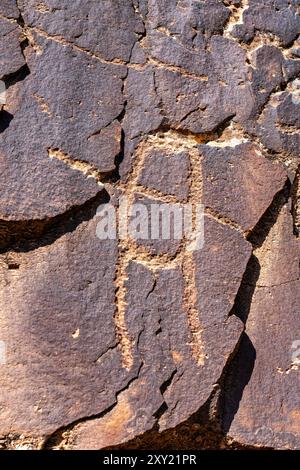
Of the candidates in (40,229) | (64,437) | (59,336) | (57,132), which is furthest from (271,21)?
(64,437)

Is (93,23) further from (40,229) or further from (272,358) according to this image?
(272,358)

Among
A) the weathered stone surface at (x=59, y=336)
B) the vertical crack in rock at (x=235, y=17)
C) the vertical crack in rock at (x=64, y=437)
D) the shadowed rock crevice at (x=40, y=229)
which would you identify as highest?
the vertical crack in rock at (x=235, y=17)

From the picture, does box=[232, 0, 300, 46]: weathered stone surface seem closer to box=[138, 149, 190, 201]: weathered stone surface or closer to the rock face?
the rock face

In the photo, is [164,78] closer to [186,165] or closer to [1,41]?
[186,165]

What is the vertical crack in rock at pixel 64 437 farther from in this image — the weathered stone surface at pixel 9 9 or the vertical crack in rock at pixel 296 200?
the weathered stone surface at pixel 9 9

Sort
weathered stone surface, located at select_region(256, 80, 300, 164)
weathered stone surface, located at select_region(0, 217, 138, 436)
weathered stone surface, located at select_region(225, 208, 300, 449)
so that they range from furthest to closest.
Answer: weathered stone surface, located at select_region(256, 80, 300, 164)
weathered stone surface, located at select_region(225, 208, 300, 449)
weathered stone surface, located at select_region(0, 217, 138, 436)

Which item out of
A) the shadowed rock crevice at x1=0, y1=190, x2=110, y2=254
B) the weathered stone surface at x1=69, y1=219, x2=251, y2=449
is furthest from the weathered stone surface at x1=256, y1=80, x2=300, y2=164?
the shadowed rock crevice at x1=0, y1=190, x2=110, y2=254

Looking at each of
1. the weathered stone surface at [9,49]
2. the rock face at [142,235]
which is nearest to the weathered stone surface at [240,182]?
the rock face at [142,235]

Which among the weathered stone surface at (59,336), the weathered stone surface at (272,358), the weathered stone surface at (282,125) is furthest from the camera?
the weathered stone surface at (282,125)
